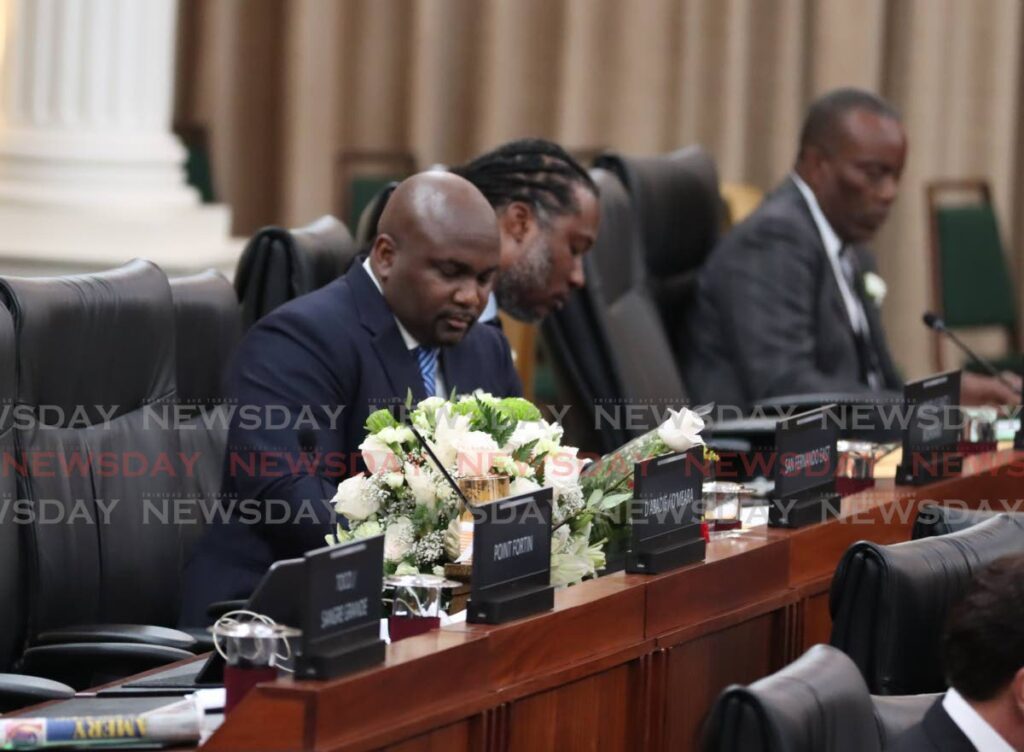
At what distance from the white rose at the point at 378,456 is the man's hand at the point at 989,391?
8.25ft

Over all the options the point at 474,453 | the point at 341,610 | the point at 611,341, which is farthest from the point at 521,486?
the point at 611,341

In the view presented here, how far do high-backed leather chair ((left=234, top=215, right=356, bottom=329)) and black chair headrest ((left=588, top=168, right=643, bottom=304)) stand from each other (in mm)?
854

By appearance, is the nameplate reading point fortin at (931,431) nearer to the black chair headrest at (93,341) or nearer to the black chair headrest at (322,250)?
the black chair headrest at (322,250)

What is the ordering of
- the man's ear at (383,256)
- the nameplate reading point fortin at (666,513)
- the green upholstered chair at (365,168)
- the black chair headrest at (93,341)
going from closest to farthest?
1. the nameplate reading point fortin at (666,513)
2. the black chair headrest at (93,341)
3. the man's ear at (383,256)
4. the green upholstered chair at (365,168)

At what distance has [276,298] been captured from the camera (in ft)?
11.1

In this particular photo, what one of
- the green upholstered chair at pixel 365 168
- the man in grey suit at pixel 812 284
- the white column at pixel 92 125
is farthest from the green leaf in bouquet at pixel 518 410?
the green upholstered chair at pixel 365 168

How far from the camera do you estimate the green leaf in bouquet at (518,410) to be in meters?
2.34

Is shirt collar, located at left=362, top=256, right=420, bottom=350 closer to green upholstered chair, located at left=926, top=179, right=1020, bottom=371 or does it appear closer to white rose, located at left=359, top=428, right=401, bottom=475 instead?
white rose, located at left=359, top=428, right=401, bottom=475

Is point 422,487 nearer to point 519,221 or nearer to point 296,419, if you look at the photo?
point 296,419

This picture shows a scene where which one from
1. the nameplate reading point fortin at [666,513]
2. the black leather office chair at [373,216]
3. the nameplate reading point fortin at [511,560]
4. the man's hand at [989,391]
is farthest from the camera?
the man's hand at [989,391]

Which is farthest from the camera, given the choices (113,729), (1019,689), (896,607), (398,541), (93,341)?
(93,341)

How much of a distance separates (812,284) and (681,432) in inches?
85.3

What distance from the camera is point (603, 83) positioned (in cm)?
Answer: 673

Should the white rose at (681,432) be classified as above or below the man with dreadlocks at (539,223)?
below
